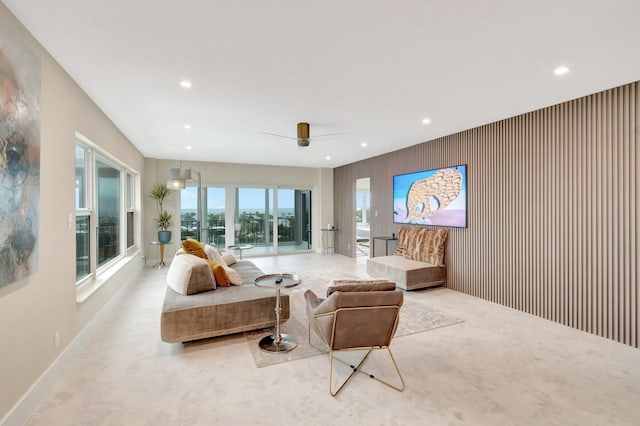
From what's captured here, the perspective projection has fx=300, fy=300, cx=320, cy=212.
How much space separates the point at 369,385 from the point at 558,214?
3.16m

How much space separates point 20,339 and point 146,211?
5.85 m

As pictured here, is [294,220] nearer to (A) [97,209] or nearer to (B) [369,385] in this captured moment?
(A) [97,209]

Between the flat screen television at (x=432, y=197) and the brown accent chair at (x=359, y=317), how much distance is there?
10.5ft

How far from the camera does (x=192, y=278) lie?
3.28 meters

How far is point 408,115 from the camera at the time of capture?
4051mm

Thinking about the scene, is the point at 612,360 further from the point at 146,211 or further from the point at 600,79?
the point at 146,211

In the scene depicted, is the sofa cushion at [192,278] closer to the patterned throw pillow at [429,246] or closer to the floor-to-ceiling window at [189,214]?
the patterned throw pillow at [429,246]

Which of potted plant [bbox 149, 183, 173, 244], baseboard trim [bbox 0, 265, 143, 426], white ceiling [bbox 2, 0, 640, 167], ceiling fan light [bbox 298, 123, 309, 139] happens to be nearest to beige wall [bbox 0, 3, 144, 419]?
baseboard trim [bbox 0, 265, 143, 426]

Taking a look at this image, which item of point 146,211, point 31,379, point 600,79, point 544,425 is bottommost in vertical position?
point 544,425

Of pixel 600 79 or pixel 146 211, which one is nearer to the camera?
pixel 600 79

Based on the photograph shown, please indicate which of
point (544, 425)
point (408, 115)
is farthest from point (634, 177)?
point (544, 425)

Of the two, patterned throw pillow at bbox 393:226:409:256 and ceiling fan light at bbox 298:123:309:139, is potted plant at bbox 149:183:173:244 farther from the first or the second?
patterned throw pillow at bbox 393:226:409:256

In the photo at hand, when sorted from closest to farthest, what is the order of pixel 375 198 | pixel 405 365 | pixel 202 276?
1. pixel 405 365
2. pixel 202 276
3. pixel 375 198

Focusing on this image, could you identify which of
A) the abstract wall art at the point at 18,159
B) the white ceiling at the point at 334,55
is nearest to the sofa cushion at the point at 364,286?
the white ceiling at the point at 334,55
